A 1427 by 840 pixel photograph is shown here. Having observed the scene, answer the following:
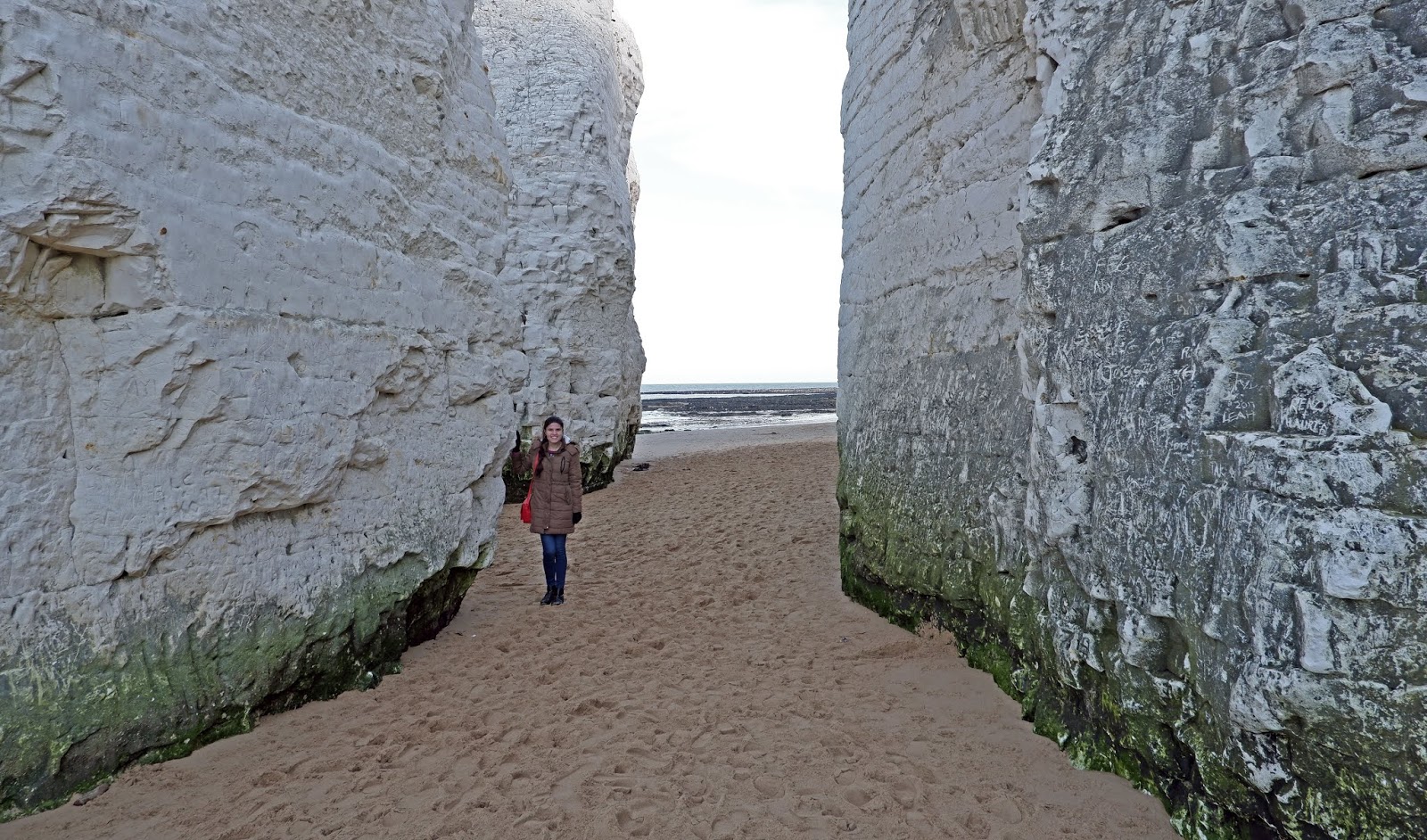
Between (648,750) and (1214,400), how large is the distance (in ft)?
8.30

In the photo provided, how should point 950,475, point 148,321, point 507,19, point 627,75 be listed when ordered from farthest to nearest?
1. point 627,75
2. point 507,19
3. point 950,475
4. point 148,321

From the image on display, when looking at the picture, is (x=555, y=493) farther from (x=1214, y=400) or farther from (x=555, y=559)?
(x=1214, y=400)

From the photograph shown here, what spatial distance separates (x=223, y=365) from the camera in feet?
11.5

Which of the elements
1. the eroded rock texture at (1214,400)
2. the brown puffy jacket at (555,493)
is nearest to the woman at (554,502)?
the brown puffy jacket at (555,493)

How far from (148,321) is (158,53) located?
102cm

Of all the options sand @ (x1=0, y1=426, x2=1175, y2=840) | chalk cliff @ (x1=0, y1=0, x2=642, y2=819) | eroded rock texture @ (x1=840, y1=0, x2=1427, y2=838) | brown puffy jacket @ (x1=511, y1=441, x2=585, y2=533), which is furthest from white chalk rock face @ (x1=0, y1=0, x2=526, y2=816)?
eroded rock texture @ (x1=840, y1=0, x2=1427, y2=838)

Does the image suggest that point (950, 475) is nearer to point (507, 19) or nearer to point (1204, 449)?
point (1204, 449)

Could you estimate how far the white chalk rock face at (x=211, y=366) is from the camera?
298cm

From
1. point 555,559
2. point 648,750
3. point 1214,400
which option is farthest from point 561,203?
point 1214,400

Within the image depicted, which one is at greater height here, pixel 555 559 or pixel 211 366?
pixel 211 366

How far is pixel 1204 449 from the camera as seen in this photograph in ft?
9.00

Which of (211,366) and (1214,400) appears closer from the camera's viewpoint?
(1214,400)

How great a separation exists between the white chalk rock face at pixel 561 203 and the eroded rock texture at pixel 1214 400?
7.92m

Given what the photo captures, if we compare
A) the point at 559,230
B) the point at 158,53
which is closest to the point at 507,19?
the point at 559,230
